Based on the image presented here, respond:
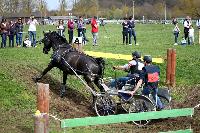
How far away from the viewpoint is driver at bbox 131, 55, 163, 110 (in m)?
13.9

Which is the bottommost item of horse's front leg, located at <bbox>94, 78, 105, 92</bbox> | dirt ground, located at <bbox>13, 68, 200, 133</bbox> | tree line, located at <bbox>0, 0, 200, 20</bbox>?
dirt ground, located at <bbox>13, 68, 200, 133</bbox>

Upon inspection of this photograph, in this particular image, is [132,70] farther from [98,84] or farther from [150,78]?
[150,78]

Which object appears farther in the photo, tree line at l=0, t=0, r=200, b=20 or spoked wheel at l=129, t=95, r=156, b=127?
tree line at l=0, t=0, r=200, b=20

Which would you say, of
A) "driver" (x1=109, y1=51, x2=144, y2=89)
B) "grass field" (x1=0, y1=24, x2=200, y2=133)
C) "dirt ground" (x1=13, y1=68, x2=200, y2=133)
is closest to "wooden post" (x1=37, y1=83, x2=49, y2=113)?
"grass field" (x1=0, y1=24, x2=200, y2=133)

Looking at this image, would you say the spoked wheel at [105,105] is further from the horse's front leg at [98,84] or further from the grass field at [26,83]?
the grass field at [26,83]

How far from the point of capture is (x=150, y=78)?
1398cm

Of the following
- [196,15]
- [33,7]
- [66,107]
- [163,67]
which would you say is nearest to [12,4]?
[33,7]

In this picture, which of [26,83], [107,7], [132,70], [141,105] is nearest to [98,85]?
[132,70]

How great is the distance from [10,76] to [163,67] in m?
8.05

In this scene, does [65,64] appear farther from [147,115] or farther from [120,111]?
[147,115]

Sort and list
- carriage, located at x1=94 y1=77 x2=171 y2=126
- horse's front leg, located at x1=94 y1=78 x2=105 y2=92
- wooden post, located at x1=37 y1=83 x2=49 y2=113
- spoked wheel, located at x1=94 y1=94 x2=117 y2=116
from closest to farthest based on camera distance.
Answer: wooden post, located at x1=37 y1=83 x2=49 y2=113 < carriage, located at x1=94 y1=77 x2=171 y2=126 < spoked wheel, located at x1=94 y1=94 x2=117 y2=116 < horse's front leg, located at x1=94 y1=78 x2=105 y2=92

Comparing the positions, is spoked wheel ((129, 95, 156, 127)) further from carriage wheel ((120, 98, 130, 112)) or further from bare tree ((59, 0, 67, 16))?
bare tree ((59, 0, 67, 16))

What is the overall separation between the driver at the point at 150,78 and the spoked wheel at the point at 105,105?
3.28ft

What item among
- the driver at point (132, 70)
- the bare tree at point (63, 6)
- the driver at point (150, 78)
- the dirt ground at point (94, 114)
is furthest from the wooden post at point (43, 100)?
the bare tree at point (63, 6)
